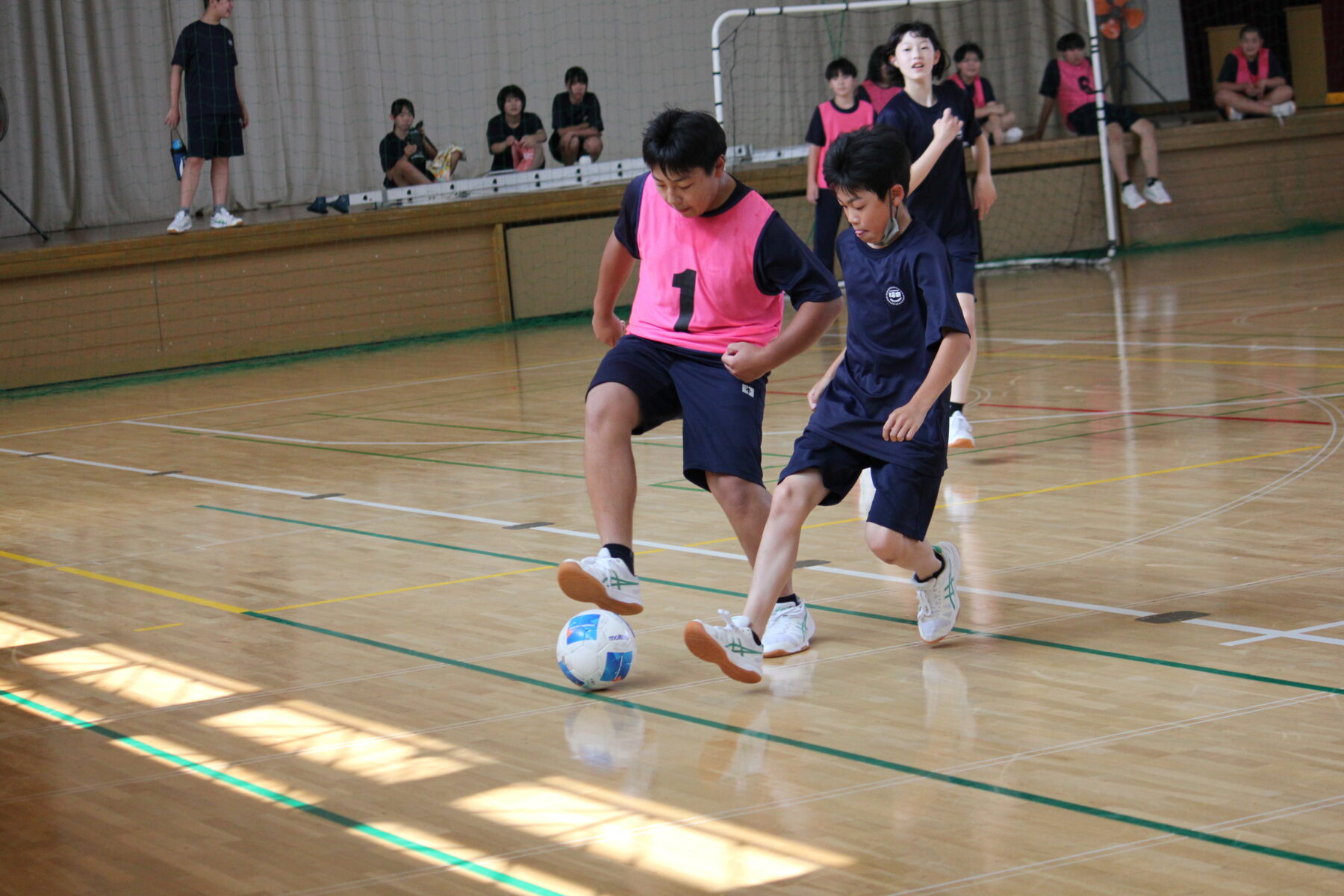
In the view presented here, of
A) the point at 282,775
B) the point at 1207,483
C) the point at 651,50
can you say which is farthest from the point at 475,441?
the point at 651,50

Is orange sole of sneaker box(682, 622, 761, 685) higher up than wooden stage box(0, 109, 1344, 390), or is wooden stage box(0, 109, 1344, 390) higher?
wooden stage box(0, 109, 1344, 390)

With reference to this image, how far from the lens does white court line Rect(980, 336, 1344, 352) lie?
728cm

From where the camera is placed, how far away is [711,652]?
2.94 meters

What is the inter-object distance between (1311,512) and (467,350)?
7220mm

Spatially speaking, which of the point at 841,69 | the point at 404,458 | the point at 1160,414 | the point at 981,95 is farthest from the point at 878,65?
the point at 981,95

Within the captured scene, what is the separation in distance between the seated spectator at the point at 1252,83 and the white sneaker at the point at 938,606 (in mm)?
12332

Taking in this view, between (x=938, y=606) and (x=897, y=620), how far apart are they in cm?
28

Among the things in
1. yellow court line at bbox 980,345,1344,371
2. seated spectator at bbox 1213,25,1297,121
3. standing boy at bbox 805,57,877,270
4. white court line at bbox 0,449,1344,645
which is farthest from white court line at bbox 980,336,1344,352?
seated spectator at bbox 1213,25,1297,121

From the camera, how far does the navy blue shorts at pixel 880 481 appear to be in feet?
10.6

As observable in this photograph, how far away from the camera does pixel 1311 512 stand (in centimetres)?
420

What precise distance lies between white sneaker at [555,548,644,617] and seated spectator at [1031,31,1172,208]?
11130mm

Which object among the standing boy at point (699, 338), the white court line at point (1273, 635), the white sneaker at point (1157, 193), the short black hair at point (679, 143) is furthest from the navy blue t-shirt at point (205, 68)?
the white court line at point (1273, 635)

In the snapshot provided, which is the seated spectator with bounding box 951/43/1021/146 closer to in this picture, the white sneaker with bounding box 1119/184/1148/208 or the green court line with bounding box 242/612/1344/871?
the white sneaker with bounding box 1119/184/1148/208

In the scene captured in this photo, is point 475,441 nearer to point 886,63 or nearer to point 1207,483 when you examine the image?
point 886,63
